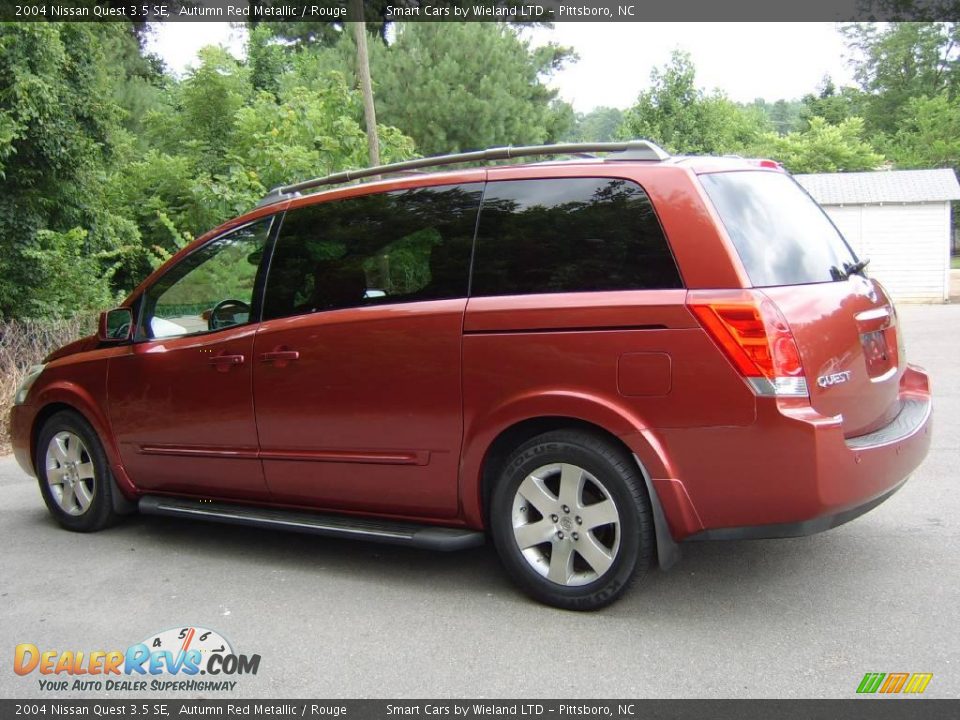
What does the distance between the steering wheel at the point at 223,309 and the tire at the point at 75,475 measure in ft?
3.85

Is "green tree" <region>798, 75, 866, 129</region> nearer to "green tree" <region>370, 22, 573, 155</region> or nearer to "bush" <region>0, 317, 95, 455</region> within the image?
"green tree" <region>370, 22, 573, 155</region>

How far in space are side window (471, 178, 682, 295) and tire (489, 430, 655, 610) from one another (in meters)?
0.68

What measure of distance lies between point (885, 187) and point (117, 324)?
2289cm

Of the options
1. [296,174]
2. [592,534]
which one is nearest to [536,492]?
[592,534]

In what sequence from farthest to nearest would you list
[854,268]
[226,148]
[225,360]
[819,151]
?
[819,151] < [226,148] < [225,360] < [854,268]

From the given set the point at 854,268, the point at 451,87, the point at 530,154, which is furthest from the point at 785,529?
the point at 451,87

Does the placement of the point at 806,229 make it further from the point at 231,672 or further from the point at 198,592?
the point at 198,592

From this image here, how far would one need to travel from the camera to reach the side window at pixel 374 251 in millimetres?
4113

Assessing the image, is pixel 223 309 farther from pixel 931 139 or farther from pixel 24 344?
pixel 931 139

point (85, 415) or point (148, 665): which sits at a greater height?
point (85, 415)

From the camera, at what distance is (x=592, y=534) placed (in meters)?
3.74

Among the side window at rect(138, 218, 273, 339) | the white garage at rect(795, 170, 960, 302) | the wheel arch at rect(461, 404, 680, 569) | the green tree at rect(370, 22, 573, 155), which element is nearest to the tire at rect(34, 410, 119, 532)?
the side window at rect(138, 218, 273, 339)

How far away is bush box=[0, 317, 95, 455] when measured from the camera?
9.20 metres

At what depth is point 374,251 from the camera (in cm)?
434
